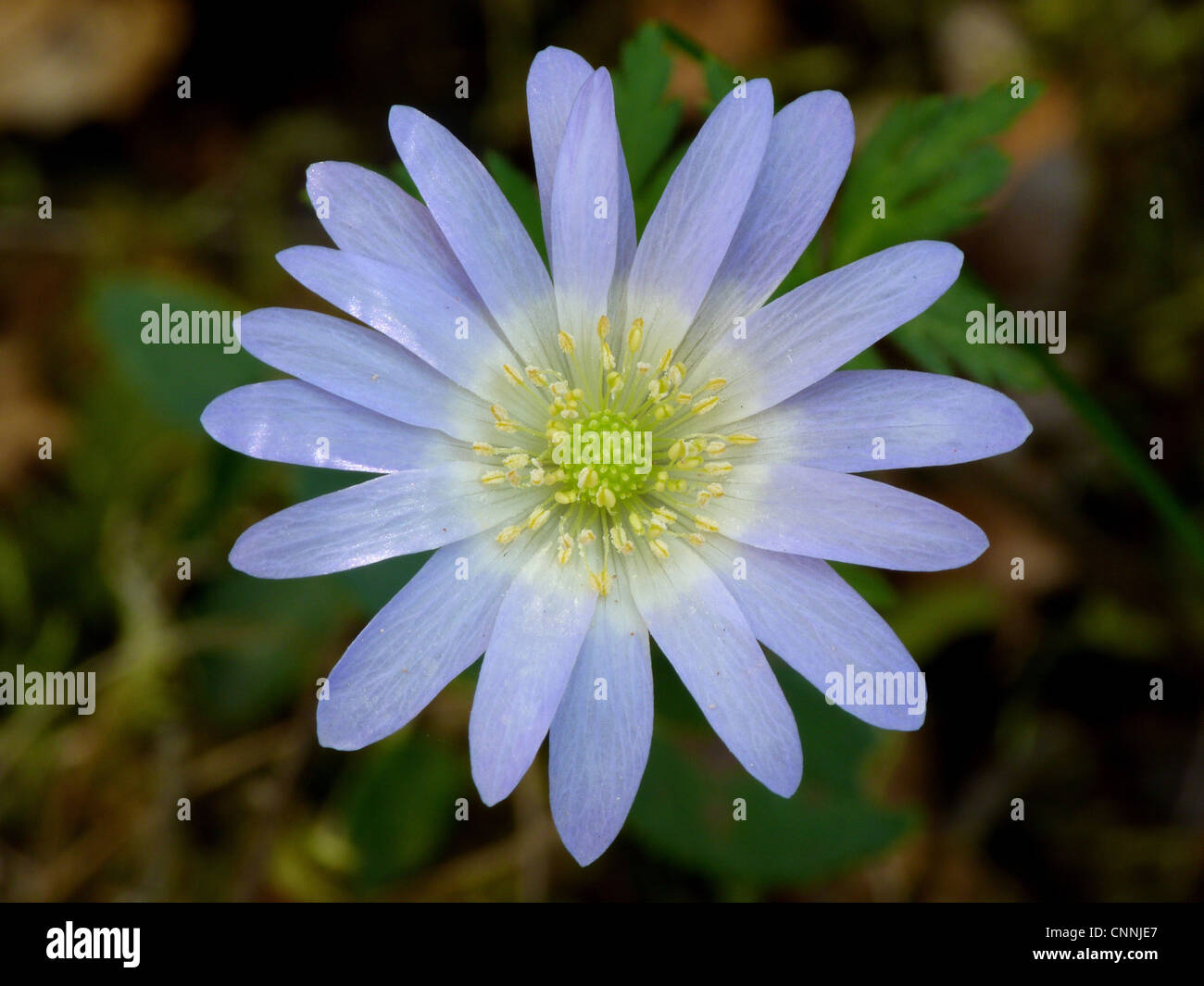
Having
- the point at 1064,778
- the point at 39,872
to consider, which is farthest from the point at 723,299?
the point at 39,872

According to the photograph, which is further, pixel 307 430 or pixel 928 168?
pixel 928 168

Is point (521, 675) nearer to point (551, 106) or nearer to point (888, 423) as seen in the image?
point (888, 423)

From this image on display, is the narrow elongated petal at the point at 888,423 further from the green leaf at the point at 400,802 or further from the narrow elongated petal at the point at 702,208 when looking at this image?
the green leaf at the point at 400,802

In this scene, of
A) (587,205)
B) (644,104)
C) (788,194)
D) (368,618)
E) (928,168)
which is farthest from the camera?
(368,618)

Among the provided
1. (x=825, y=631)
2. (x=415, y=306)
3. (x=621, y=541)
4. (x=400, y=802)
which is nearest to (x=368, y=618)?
(x=400, y=802)

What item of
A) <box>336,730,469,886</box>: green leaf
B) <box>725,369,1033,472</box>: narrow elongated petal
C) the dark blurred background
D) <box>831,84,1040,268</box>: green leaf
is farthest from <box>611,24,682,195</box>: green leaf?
<box>336,730,469,886</box>: green leaf
